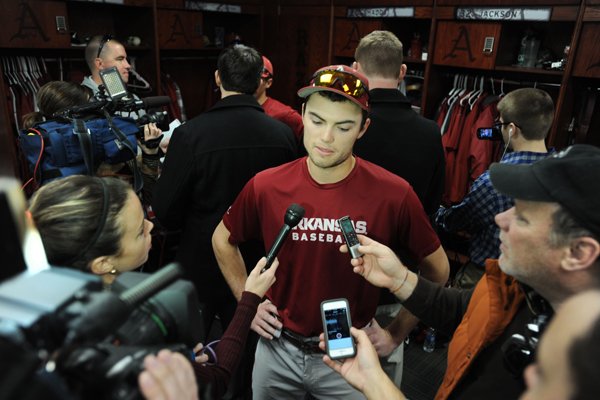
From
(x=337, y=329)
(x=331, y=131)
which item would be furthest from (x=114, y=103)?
(x=337, y=329)

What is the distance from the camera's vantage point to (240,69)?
76.2 inches

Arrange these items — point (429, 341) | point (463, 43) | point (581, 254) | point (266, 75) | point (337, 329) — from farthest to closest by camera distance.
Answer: point (463, 43)
point (266, 75)
point (429, 341)
point (337, 329)
point (581, 254)

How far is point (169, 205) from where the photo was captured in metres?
1.83

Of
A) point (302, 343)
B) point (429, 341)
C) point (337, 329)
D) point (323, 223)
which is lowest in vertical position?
point (429, 341)

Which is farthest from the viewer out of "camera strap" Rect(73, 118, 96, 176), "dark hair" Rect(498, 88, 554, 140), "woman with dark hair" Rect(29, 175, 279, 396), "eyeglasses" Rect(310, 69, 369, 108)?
"dark hair" Rect(498, 88, 554, 140)

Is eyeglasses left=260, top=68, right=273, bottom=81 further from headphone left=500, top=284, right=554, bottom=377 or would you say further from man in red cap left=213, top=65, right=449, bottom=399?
headphone left=500, top=284, right=554, bottom=377

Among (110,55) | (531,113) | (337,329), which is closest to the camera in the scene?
(337,329)

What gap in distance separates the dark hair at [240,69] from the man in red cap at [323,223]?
1.91 feet

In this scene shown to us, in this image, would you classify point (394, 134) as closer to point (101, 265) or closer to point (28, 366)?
point (101, 265)

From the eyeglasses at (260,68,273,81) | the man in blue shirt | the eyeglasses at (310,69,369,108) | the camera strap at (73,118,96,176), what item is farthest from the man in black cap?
the eyeglasses at (260,68,273,81)

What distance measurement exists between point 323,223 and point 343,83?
1.52 feet

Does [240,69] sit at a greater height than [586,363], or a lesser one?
greater

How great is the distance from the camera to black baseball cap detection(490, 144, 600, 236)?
814mm

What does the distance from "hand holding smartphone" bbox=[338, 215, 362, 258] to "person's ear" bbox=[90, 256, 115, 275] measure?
0.65 m
